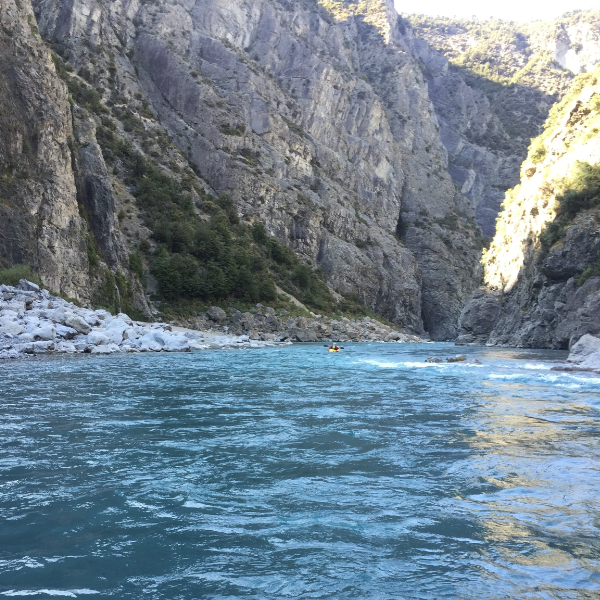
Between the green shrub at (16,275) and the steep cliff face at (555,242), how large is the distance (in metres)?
31.0

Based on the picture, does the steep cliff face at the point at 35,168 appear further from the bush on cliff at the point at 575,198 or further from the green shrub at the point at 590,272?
the bush on cliff at the point at 575,198

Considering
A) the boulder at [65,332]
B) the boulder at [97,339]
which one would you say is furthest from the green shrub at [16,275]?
the boulder at [97,339]

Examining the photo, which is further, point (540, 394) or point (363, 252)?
point (363, 252)

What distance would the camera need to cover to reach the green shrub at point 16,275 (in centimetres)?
2745

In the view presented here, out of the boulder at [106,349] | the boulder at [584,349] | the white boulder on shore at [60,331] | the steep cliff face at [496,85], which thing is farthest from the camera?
the steep cliff face at [496,85]

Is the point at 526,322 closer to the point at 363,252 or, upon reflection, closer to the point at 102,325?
the point at 102,325

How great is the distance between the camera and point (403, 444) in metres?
8.16

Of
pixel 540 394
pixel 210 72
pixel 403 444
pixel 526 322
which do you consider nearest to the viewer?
pixel 403 444

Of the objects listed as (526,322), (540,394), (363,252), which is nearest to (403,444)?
(540,394)

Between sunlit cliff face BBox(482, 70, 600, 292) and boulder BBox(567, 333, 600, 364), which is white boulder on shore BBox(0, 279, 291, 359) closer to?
boulder BBox(567, 333, 600, 364)

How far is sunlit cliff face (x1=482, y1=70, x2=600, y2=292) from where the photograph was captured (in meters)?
45.1

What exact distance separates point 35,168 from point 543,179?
137 ft

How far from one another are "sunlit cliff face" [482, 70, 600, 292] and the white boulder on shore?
107ft

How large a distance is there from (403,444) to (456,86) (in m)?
140
